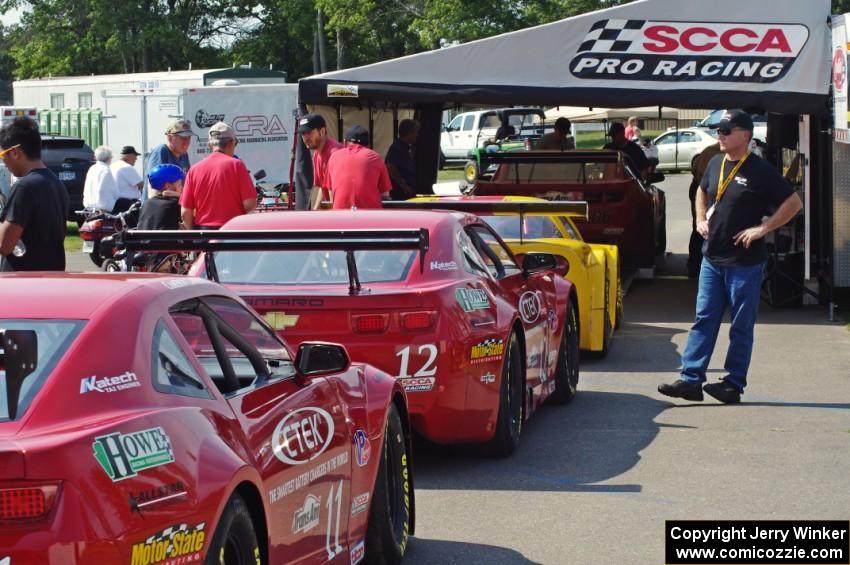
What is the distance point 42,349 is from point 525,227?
29.3ft

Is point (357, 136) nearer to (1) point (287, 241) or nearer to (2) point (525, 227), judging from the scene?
(2) point (525, 227)

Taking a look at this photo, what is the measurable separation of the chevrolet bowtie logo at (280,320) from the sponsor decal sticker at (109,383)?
3548 mm

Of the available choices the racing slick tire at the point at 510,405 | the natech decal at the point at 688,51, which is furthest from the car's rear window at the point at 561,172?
the racing slick tire at the point at 510,405

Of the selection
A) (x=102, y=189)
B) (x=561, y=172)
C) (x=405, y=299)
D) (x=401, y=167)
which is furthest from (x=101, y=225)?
(x=405, y=299)

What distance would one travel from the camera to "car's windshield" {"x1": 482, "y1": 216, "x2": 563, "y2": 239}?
12.2 meters

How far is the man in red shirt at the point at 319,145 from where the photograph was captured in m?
12.7

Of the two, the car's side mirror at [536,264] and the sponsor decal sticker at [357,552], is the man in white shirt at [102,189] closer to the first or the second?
the car's side mirror at [536,264]

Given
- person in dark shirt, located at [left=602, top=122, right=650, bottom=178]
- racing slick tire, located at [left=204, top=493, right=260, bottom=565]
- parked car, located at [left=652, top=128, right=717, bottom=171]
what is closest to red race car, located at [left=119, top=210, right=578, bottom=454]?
racing slick tire, located at [left=204, top=493, right=260, bottom=565]

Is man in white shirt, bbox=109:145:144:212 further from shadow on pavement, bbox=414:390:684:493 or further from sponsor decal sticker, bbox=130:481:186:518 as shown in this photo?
sponsor decal sticker, bbox=130:481:186:518

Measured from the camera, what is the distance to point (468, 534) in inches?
254

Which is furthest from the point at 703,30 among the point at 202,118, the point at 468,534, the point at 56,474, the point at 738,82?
the point at 202,118

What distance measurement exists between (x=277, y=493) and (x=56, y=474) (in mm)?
1165

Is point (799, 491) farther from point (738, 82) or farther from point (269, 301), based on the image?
point (738, 82)

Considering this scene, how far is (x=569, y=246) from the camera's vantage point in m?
11.7
